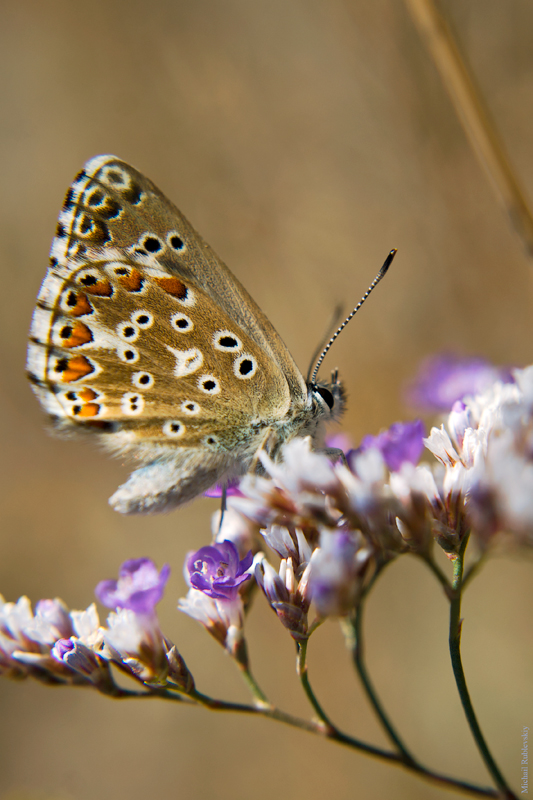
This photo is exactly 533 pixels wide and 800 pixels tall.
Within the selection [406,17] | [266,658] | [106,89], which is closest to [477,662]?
[266,658]

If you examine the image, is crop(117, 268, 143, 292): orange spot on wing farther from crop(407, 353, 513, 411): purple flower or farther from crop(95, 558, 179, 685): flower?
crop(407, 353, 513, 411): purple flower

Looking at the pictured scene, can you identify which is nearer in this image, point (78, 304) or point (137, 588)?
point (137, 588)

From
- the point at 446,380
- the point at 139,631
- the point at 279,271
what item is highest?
the point at 279,271

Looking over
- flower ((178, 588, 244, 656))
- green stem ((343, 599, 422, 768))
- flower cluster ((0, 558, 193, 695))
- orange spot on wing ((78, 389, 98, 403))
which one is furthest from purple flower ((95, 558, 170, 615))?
orange spot on wing ((78, 389, 98, 403))

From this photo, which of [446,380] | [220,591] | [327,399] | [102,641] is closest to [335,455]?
[327,399]

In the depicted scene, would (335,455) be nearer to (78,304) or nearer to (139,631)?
(139,631)

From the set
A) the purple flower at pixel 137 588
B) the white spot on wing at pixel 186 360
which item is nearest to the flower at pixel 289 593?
the purple flower at pixel 137 588
